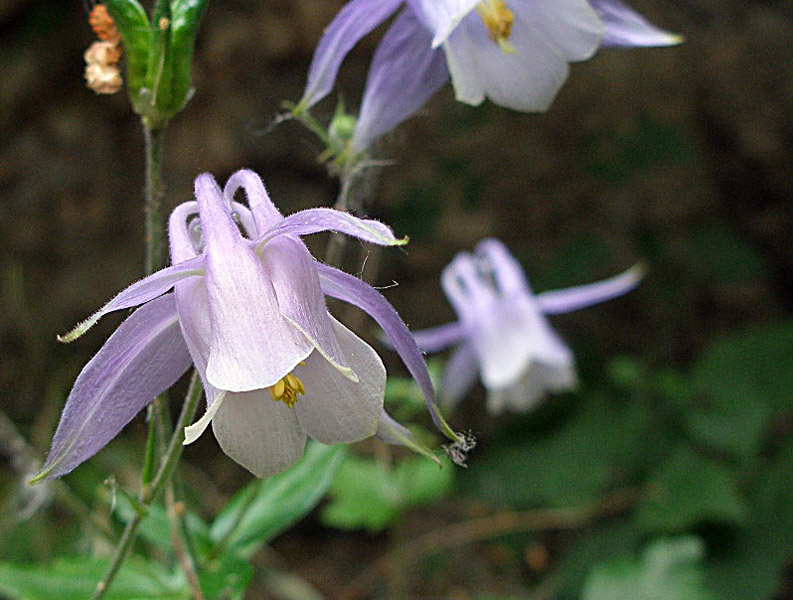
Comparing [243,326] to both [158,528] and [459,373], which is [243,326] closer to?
[158,528]

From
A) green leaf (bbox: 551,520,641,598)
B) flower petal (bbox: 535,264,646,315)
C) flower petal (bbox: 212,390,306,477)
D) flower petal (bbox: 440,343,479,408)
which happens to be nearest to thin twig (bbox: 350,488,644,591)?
green leaf (bbox: 551,520,641,598)

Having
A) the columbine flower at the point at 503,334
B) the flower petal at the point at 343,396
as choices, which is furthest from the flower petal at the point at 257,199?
the columbine flower at the point at 503,334

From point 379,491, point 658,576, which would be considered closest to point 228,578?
A: point 379,491

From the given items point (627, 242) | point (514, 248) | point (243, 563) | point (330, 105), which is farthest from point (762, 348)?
point (243, 563)

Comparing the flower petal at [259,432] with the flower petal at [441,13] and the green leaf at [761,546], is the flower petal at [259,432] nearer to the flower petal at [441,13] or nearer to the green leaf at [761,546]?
the flower petal at [441,13]

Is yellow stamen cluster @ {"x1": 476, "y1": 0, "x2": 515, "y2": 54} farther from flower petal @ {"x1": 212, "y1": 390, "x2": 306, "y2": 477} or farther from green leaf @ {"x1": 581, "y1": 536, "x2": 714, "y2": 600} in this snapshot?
green leaf @ {"x1": 581, "y1": 536, "x2": 714, "y2": 600}

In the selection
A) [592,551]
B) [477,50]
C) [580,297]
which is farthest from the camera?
[592,551]

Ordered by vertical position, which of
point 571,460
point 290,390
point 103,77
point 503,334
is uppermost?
point 103,77
